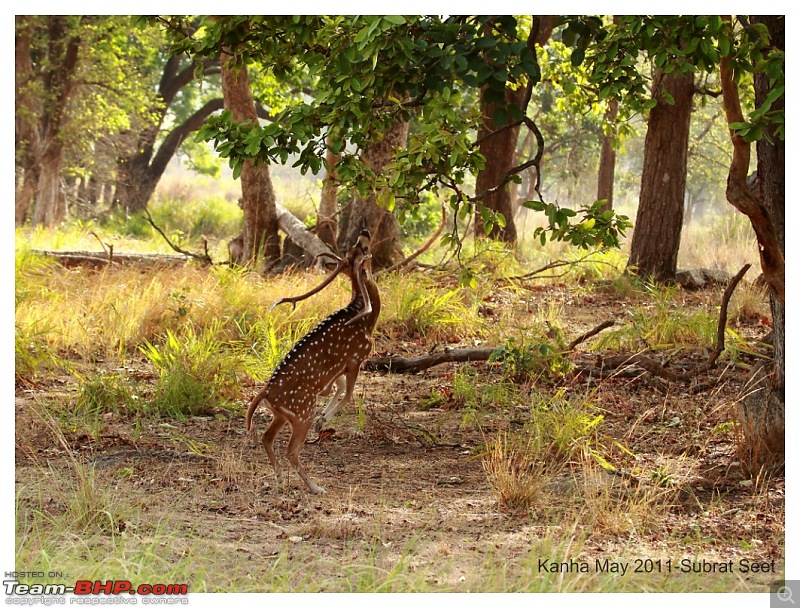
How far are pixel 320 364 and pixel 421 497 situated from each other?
2.72 feet

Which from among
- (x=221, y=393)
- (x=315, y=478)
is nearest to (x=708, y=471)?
(x=315, y=478)

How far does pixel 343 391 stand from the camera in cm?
467

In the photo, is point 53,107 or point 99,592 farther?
point 53,107

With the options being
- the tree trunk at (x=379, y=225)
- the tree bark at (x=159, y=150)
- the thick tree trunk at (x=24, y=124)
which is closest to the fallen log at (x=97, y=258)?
the tree trunk at (x=379, y=225)

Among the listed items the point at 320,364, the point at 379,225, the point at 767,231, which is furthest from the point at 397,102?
the point at 379,225

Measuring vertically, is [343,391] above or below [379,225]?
below

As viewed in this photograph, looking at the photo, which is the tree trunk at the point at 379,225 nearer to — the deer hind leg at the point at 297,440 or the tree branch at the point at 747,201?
the tree branch at the point at 747,201

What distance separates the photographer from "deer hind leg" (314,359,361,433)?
14.7 ft

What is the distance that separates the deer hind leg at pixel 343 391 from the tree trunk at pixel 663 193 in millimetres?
6906

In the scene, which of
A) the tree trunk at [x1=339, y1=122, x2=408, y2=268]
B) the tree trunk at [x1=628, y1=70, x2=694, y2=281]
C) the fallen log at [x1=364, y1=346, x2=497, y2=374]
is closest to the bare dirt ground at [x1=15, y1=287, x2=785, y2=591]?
the fallen log at [x1=364, y1=346, x2=497, y2=374]

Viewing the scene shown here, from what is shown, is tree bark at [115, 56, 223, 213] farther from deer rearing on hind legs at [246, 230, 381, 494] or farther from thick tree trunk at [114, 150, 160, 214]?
deer rearing on hind legs at [246, 230, 381, 494]

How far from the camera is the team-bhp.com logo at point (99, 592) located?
338cm

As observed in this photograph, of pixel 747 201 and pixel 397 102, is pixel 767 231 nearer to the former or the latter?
pixel 747 201
